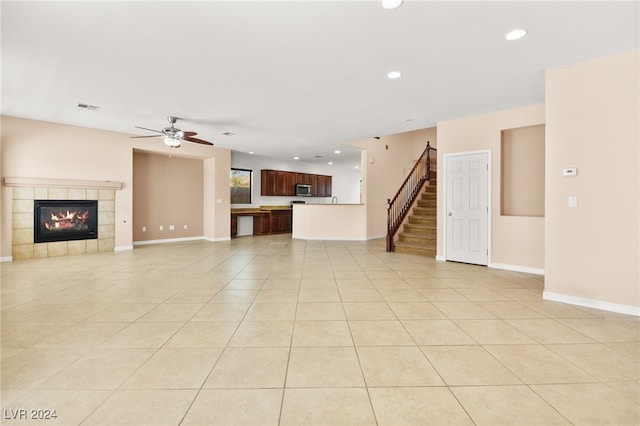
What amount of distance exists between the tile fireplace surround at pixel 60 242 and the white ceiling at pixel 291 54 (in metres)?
1.59

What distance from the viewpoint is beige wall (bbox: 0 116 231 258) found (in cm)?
589

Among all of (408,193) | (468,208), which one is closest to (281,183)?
(408,193)

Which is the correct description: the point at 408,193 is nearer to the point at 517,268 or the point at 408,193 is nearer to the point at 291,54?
the point at 517,268

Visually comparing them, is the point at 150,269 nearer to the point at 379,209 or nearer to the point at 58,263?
the point at 58,263

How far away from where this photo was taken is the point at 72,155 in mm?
6586

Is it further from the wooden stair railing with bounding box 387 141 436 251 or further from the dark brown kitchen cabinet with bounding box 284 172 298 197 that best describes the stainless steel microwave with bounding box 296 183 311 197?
the wooden stair railing with bounding box 387 141 436 251

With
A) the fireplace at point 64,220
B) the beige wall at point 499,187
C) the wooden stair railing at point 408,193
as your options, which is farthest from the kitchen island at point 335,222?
the fireplace at point 64,220

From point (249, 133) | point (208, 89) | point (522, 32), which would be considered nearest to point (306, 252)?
point (249, 133)

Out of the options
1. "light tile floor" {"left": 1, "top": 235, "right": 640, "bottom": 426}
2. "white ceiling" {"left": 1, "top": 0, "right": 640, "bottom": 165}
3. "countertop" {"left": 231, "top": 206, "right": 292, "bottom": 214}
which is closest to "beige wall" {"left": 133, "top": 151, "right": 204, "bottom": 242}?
"countertop" {"left": 231, "top": 206, "right": 292, "bottom": 214}

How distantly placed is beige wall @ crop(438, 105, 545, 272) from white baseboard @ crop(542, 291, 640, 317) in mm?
1452

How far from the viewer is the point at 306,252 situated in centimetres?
710

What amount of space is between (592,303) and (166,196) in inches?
375

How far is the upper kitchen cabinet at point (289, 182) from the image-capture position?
36.8ft

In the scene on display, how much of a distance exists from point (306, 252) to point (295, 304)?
3604 millimetres
